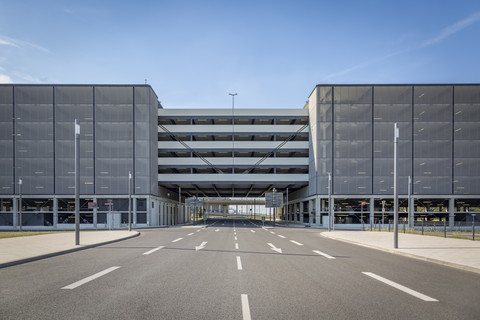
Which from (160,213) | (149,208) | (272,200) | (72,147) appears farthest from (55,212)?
(272,200)

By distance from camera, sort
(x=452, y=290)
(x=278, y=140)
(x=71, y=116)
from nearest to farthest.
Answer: (x=452, y=290) < (x=71, y=116) < (x=278, y=140)

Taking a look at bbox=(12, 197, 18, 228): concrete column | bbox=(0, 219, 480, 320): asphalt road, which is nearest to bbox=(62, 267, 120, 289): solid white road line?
bbox=(0, 219, 480, 320): asphalt road

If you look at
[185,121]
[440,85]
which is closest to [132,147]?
[185,121]

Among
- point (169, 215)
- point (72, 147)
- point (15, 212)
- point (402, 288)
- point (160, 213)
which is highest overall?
point (72, 147)

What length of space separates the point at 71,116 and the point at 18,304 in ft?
152

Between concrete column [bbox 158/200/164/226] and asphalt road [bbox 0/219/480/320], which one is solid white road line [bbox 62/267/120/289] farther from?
concrete column [bbox 158/200/164/226]

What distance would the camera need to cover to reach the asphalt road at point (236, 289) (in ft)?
20.5

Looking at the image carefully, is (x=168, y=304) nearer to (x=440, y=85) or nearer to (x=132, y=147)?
(x=132, y=147)

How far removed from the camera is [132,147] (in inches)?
1928

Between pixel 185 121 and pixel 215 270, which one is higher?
pixel 185 121

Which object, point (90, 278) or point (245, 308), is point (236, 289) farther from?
point (90, 278)

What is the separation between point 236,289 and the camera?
8.02 meters

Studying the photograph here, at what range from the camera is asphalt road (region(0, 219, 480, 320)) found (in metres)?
6.23

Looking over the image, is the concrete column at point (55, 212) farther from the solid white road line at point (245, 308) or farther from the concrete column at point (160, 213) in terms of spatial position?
the solid white road line at point (245, 308)
